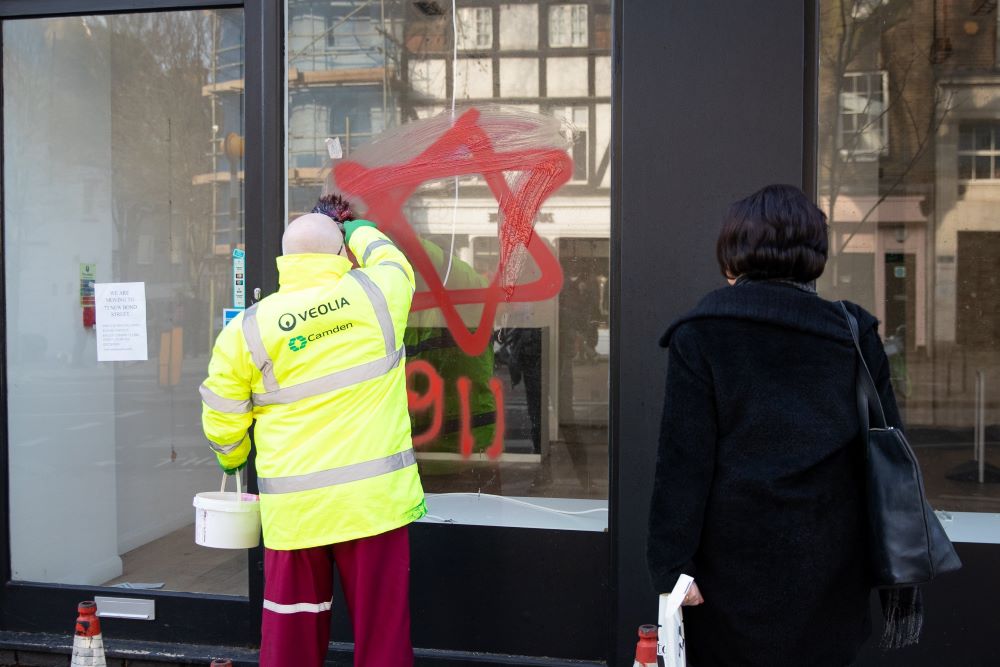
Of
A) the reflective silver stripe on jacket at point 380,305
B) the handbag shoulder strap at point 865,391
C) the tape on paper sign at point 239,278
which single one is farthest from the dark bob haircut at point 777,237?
the tape on paper sign at point 239,278

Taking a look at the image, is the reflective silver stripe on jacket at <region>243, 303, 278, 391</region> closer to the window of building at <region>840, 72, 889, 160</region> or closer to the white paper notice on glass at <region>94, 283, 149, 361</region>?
the white paper notice on glass at <region>94, 283, 149, 361</region>

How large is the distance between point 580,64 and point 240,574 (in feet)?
8.96

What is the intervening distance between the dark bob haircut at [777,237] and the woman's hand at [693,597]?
0.73 metres

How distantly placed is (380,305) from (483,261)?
1.21m

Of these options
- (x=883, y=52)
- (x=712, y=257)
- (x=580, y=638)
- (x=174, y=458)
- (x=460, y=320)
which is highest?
(x=883, y=52)

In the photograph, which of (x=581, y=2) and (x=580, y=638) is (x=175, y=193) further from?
(x=580, y=638)

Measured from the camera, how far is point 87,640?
3.29 m

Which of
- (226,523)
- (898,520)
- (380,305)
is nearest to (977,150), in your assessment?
(898,520)

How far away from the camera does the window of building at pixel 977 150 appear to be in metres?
4.22

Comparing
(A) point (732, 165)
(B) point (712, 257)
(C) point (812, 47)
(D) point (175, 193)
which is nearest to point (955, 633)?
(B) point (712, 257)

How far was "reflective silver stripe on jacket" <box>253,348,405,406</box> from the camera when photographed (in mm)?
2844

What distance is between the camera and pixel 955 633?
348 cm

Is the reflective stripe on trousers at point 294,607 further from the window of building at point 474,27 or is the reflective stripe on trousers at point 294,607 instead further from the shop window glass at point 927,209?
the shop window glass at point 927,209

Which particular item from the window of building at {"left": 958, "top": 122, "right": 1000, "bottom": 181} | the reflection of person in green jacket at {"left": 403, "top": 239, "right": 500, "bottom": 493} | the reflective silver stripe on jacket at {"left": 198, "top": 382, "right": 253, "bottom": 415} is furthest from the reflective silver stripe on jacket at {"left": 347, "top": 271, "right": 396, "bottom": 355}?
the window of building at {"left": 958, "top": 122, "right": 1000, "bottom": 181}
